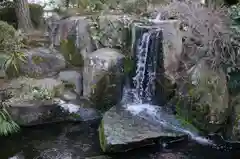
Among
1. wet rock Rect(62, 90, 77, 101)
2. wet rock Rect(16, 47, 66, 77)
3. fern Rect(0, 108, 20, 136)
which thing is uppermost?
wet rock Rect(16, 47, 66, 77)

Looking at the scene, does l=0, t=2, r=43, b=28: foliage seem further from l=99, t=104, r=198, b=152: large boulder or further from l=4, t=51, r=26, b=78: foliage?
l=99, t=104, r=198, b=152: large boulder

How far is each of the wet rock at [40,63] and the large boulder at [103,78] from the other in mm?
979

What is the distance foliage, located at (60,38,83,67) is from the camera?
9.67 m

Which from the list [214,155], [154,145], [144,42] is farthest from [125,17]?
[214,155]

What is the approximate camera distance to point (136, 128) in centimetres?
742

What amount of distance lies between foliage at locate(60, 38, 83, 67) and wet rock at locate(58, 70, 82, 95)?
0.45m

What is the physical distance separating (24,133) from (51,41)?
11.2 ft

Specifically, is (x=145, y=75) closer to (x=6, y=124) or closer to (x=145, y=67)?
(x=145, y=67)

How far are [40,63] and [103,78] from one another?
204 centimetres

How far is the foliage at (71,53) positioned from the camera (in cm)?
967

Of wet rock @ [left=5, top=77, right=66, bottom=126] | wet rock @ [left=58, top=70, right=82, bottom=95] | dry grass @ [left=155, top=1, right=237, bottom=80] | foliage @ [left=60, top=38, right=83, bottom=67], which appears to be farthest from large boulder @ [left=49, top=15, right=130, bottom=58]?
dry grass @ [left=155, top=1, right=237, bottom=80]

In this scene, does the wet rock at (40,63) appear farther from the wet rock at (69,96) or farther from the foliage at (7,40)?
the wet rock at (69,96)

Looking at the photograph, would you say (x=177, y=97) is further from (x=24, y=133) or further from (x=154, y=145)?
(x=24, y=133)

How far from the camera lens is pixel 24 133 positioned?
8.04m
